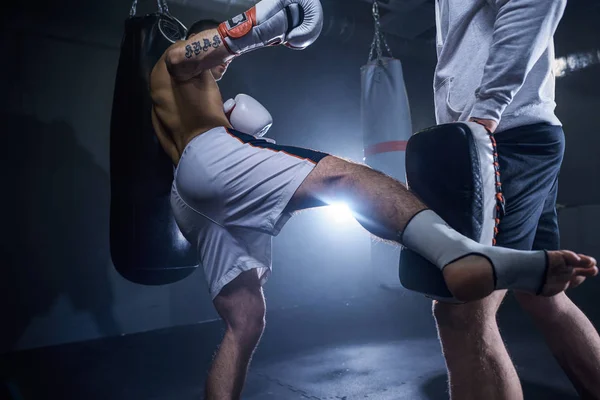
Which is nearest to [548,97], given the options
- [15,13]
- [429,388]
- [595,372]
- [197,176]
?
[595,372]

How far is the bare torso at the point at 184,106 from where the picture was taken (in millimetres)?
1359

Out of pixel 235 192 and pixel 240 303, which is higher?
pixel 235 192

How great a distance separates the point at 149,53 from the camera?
1.91m

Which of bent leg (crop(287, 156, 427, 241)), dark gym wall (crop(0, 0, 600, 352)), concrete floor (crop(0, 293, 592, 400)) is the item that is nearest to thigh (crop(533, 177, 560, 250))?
bent leg (crop(287, 156, 427, 241))

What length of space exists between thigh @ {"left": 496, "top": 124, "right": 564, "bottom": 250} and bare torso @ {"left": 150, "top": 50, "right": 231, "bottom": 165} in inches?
32.0

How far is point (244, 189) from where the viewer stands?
1.16 metres

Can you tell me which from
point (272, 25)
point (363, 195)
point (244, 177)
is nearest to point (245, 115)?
point (272, 25)

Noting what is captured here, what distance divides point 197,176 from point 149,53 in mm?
976

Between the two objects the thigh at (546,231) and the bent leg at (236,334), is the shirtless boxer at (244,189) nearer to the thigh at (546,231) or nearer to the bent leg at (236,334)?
the bent leg at (236,334)

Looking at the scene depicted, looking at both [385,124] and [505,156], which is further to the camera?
[385,124]

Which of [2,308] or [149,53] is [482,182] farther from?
[2,308]

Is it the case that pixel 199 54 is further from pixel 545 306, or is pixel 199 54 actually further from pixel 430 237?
pixel 545 306

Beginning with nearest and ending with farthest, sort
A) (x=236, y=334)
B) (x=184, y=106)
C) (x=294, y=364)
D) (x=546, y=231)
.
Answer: (x=546, y=231) → (x=236, y=334) → (x=184, y=106) → (x=294, y=364)

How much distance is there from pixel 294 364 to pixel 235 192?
4.42ft
